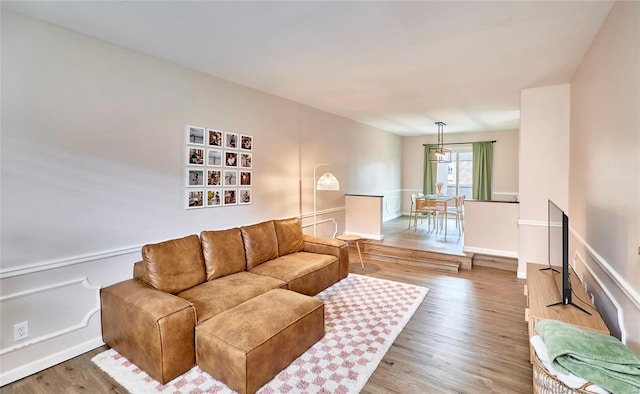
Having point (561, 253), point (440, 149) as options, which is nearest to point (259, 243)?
point (561, 253)

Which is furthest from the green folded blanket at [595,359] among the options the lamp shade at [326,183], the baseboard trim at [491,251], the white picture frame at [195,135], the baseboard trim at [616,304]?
the white picture frame at [195,135]

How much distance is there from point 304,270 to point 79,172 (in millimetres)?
2230

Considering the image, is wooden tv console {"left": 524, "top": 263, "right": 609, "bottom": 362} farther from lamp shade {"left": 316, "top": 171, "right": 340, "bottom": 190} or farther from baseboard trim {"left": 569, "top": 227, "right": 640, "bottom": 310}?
lamp shade {"left": 316, "top": 171, "right": 340, "bottom": 190}

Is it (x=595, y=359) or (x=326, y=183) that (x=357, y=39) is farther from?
(x=595, y=359)

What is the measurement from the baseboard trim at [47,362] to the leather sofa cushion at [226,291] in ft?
2.68

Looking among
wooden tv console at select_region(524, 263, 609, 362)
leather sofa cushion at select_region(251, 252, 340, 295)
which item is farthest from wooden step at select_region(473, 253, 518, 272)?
leather sofa cushion at select_region(251, 252, 340, 295)

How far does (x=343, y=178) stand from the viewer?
20.0ft

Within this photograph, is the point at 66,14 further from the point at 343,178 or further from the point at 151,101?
the point at 343,178

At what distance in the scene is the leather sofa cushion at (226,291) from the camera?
7.90 ft

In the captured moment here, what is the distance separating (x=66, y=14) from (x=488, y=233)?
5532 mm

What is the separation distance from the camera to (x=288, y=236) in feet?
13.0

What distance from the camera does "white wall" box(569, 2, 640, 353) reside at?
171cm

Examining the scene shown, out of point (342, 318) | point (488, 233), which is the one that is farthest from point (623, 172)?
point (488, 233)

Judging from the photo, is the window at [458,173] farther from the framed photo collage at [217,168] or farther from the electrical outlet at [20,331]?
the electrical outlet at [20,331]
